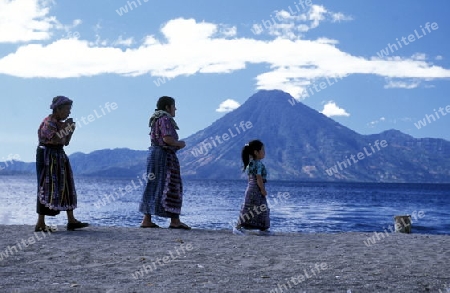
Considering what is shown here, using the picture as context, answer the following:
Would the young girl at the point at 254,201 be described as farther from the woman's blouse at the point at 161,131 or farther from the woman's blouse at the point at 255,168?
the woman's blouse at the point at 161,131

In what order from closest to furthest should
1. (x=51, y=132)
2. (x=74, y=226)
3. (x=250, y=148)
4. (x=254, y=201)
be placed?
(x=51, y=132) < (x=74, y=226) < (x=250, y=148) < (x=254, y=201)

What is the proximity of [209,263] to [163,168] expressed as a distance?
435 cm

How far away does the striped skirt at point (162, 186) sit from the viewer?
11617 millimetres

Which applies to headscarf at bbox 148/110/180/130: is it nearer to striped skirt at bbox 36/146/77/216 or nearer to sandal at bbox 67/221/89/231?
striped skirt at bbox 36/146/77/216

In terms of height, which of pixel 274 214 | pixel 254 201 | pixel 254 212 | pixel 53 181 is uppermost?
pixel 53 181

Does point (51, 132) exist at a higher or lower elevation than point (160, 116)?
lower

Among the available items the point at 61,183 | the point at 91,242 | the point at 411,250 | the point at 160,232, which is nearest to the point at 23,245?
the point at 91,242

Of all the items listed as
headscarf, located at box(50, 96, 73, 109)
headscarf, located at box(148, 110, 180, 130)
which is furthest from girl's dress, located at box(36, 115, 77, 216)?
headscarf, located at box(148, 110, 180, 130)

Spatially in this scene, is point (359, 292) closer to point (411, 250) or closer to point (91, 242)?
point (411, 250)

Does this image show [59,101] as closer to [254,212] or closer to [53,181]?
[53,181]

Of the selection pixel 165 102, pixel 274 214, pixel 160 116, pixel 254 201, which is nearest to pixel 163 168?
pixel 160 116

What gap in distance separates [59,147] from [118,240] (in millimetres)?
2247

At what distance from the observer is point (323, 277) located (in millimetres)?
6848

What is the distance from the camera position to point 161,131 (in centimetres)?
1170
